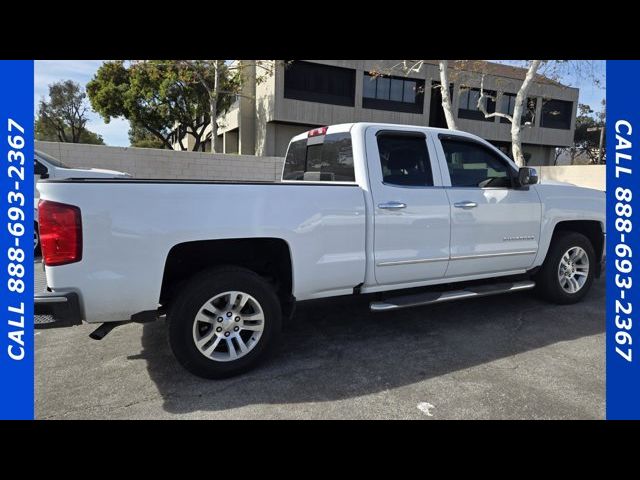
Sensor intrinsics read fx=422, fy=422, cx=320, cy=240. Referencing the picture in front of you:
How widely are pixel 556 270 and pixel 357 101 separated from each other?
23.1 meters

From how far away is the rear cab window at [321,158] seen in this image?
13.2ft

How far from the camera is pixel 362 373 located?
337 cm

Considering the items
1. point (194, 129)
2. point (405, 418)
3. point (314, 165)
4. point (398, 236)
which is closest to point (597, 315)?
point (398, 236)

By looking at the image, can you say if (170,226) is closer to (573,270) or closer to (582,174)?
(573,270)

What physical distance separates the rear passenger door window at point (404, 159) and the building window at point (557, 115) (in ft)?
119

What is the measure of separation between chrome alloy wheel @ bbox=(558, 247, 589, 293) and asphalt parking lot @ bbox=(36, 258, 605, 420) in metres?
0.46

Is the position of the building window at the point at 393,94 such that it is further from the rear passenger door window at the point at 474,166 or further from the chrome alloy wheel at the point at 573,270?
the rear passenger door window at the point at 474,166

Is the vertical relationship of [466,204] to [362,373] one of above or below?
above

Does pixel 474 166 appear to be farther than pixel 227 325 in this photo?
Yes

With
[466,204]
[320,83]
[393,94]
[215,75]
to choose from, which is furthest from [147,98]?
[466,204]

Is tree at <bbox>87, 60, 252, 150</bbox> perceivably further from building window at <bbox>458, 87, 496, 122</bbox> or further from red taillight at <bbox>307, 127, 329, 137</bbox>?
red taillight at <bbox>307, 127, 329, 137</bbox>

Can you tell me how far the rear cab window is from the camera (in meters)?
4.01

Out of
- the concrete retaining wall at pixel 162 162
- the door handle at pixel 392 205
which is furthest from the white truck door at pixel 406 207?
the concrete retaining wall at pixel 162 162
